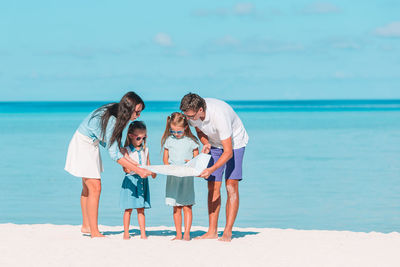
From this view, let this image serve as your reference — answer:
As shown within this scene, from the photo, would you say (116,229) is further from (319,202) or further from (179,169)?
(319,202)

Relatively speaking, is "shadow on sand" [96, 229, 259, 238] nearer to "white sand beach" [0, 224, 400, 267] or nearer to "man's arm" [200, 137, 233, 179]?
"white sand beach" [0, 224, 400, 267]

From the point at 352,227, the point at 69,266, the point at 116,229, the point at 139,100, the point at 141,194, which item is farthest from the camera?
the point at 352,227

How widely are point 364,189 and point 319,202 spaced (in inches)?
57.5

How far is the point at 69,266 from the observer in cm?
536

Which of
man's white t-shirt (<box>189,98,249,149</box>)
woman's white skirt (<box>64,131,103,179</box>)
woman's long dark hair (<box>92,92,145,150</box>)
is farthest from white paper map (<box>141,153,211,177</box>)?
woman's white skirt (<box>64,131,103,179</box>)

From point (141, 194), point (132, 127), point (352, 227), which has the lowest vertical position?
point (352, 227)

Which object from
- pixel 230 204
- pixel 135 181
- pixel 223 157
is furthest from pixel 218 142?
pixel 135 181

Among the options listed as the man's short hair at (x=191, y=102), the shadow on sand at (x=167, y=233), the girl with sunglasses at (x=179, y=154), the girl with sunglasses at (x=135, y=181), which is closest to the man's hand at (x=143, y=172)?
the girl with sunglasses at (x=135, y=181)

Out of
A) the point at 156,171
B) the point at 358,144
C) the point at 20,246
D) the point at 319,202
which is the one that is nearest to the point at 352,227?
the point at 319,202

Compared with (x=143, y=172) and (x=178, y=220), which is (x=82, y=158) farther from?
(x=178, y=220)

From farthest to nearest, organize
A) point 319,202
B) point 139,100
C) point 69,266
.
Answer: point 319,202
point 139,100
point 69,266

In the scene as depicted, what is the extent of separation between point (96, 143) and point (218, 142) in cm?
122

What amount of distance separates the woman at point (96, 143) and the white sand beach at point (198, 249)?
0.48 metres

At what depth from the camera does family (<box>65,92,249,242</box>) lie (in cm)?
602
